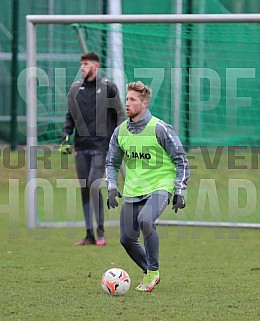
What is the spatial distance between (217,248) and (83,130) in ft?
6.51

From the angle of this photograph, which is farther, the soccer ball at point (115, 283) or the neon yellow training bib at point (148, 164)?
the neon yellow training bib at point (148, 164)

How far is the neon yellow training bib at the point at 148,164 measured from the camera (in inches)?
264

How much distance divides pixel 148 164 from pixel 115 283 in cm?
100

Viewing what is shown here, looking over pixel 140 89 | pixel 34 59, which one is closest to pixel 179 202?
pixel 140 89

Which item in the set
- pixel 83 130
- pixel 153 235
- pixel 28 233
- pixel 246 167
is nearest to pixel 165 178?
pixel 153 235

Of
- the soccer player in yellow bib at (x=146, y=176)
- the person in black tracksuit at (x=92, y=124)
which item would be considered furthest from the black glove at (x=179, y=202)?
the person in black tracksuit at (x=92, y=124)

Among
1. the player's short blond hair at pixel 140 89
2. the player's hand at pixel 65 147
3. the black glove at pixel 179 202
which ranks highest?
the player's short blond hair at pixel 140 89

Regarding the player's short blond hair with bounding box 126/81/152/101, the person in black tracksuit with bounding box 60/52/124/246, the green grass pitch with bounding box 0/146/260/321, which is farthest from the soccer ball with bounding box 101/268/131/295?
the person in black tracksuit with bounding box 60/52/124/246

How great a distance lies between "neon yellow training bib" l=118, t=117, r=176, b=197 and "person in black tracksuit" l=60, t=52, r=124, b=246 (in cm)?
253

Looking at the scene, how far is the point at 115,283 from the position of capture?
21.0ft

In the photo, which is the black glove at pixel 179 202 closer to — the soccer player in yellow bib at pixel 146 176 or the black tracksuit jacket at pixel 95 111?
the soccer player in yellow bib at pixel 146 176

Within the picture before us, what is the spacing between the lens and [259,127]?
37.2 ft

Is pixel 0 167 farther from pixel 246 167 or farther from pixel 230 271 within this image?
pixel 230 271

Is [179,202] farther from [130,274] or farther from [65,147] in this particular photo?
[65,147]
